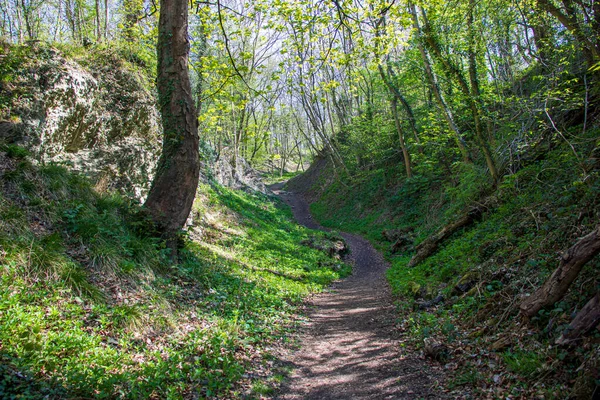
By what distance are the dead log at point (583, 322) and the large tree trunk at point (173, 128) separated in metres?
6.53

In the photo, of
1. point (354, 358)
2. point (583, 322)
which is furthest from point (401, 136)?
point (583, 322)

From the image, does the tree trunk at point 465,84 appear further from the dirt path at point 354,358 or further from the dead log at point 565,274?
the dead log at point 565,274

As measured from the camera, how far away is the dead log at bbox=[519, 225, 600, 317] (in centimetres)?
377

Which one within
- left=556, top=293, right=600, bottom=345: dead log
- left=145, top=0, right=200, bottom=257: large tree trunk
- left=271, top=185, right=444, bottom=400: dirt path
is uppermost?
left=145, top=0, right=200, bottom=257: large tree trunk

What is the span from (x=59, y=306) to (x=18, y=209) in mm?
1983

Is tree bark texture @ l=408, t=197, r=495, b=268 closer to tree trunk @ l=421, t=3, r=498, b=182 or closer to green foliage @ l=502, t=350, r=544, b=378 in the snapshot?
tree trunk @ l=421, t=3, r=498, b=182

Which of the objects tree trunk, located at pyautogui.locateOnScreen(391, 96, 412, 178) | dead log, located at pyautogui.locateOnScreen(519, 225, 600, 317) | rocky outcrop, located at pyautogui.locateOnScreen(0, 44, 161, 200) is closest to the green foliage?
dead log, located at pyautogui.locateOnScreen(519, 225, 600, 317)

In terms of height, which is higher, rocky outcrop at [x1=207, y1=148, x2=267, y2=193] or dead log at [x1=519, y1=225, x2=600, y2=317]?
rocky outcrop at [x1=207, y1=148, x2=267, y2=193]

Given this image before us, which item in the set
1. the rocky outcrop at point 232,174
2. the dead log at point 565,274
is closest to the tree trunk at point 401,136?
the rocky outcrop at point 232,174

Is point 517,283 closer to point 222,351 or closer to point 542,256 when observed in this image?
point 542,256

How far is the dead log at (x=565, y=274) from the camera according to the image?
12.4 feet

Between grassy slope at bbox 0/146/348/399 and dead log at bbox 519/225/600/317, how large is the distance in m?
3.80

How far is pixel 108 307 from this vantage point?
4.54 metres

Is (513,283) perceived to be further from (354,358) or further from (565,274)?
(354,358)
